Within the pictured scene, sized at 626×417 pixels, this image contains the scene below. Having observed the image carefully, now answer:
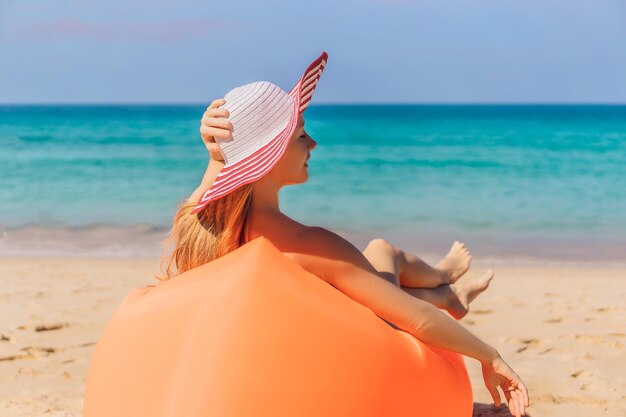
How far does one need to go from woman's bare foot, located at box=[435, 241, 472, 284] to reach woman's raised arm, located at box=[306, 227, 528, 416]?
894mm

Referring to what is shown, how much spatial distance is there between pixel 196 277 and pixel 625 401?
211 centimetres

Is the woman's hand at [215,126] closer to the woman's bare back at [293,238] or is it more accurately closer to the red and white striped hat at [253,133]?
the red and white striped hat at [253,133]

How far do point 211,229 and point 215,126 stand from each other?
31 centimetres

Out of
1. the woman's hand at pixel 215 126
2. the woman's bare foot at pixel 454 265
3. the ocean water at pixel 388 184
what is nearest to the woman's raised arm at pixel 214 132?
the woman's hand at pixel 215 126

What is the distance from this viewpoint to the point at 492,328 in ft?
16.0

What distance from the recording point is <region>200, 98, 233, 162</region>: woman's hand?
7.88 ft

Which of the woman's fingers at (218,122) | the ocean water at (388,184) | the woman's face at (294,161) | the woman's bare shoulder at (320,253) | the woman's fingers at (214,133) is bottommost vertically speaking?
the ocean water at (388,184)

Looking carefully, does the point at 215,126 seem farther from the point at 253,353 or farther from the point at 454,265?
the point at 454,265

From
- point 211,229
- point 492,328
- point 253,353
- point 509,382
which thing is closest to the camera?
point 253,353

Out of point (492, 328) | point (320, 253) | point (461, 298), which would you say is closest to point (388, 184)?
point (492, 328)

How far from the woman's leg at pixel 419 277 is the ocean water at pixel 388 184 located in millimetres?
4762

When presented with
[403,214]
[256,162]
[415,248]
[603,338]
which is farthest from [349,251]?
[403,214]

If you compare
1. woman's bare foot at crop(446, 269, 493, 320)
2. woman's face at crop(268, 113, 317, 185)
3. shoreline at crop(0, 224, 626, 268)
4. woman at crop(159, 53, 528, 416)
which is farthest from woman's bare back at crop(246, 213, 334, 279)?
shoreline at crop(0, 224, 626, 268)

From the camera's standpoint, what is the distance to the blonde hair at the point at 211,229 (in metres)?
2.44
